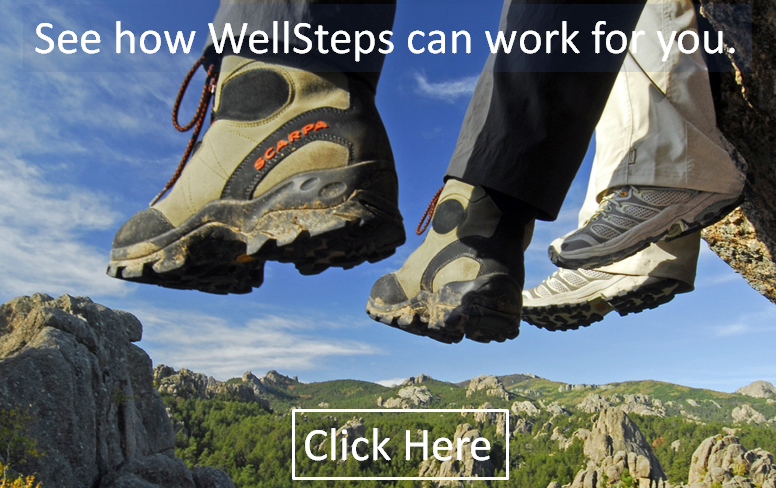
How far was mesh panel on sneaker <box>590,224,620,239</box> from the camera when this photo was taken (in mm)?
2273

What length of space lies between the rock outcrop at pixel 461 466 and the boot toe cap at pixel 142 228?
10097 cm

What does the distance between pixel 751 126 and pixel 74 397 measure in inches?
1146

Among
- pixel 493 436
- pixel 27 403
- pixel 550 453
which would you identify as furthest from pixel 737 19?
pixel 493 436

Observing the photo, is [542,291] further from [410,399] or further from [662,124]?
[410,399]

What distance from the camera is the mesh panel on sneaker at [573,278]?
3.28 m

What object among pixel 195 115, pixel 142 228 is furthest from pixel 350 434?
pixel 195 115

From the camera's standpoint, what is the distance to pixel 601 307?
328cm

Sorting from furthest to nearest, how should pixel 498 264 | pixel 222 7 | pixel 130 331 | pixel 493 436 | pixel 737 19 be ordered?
pixel 493 436
pixel 130 331
pixel 737 19
pixel 498 264
pixel 222 7

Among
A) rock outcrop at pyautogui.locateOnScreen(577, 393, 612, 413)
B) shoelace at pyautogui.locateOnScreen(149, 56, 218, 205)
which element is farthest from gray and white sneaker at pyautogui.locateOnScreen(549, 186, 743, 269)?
rock outcrop at pyautogui.locateOnScreen(577, 393, 612, 413)

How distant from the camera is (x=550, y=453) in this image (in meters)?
99.3

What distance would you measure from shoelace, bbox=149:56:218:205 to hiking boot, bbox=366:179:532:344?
0.94 meters

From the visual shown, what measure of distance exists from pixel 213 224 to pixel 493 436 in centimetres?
12749

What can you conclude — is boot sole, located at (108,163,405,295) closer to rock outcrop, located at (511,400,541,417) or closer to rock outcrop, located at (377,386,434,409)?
rock outcrop, located at (377,386,434,409)

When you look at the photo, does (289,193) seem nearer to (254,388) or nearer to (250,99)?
(250,99)
